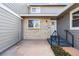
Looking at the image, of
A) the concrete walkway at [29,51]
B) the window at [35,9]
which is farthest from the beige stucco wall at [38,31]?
the concrete walkway at [29,51]

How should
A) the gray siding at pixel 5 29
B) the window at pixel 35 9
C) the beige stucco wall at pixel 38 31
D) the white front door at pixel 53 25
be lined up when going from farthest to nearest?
the window at pixel 35 9
the white front door at pixel 53 25
the beige stucco wall at pixel 38 31
the gray siding at pixel 5 29

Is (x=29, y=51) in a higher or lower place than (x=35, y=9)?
lower

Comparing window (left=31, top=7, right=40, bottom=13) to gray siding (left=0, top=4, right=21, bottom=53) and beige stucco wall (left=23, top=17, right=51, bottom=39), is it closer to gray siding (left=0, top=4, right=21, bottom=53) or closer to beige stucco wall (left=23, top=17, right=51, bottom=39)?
beige stucco wall (left=23, top=17, right=51, bottom=39)

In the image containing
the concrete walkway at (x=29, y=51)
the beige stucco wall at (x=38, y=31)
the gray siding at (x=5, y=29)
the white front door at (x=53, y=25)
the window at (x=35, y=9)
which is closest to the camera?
the concrete walkway at (x=29, y=51)

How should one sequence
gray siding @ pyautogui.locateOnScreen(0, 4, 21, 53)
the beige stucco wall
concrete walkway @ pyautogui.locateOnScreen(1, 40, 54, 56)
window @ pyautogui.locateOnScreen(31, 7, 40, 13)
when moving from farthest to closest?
window @ pyautogui.locateOnScreen(31, 7, 40, 13), the beige stucco wall, gray siding @ pyautogui.locateOnScreen(0, 4, 21, 53), concrete walkway @ pyautogui.locateOnScreen(1, 40, 54, 56)

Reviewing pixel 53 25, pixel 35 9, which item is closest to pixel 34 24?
pixel 35 9

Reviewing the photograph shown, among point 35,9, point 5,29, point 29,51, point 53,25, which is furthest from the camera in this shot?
point 35,9

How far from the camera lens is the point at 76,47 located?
26.3 feet

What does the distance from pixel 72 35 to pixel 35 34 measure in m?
6.90

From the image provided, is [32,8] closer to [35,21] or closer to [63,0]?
[35,21]

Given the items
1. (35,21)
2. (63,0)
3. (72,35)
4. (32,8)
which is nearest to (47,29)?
(35,21)

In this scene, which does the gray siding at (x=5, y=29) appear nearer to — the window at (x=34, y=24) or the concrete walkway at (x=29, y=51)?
the concrete walkway at (x=29, y=51)

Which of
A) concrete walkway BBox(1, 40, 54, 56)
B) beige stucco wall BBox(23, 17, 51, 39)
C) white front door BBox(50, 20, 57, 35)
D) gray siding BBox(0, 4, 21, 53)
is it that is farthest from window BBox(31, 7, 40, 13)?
concrete walkway BBox(1, 40, 54, 56)

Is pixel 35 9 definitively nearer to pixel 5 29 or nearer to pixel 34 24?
pixel 34 24
